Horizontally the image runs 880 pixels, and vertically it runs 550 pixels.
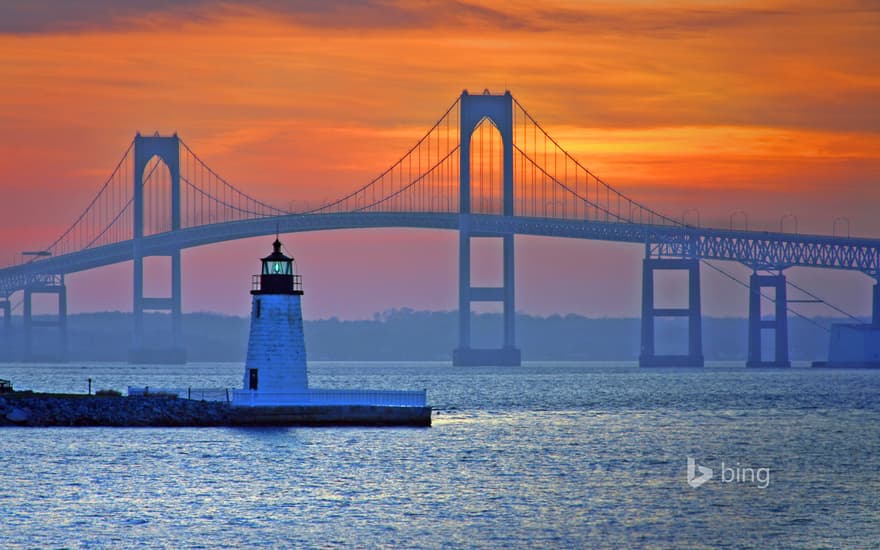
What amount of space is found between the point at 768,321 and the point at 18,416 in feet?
238

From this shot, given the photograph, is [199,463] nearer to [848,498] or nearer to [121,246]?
[848,498]

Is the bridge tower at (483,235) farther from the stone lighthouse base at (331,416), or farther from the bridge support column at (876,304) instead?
the stone lighthouse base at (331,416)

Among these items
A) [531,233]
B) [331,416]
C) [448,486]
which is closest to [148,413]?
[331,416]

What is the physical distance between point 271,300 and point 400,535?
12.2 metres

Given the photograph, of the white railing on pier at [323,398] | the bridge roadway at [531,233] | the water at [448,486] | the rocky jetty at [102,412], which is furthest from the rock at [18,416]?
the bridge roadway at [531,233]

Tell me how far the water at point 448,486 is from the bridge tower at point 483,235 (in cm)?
4861

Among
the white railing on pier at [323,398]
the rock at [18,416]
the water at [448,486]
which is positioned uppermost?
the white railing on pier at [323,398]

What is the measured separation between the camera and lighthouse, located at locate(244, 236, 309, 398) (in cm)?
3378

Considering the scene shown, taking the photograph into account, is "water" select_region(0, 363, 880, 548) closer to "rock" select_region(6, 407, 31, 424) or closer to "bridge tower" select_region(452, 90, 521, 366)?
"rock" select_region(6, 407, 31, 424)

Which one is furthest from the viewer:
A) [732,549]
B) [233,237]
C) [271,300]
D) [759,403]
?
[233,237]

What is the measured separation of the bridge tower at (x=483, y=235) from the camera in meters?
92.5

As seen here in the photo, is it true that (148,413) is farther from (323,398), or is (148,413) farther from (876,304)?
(876,304)

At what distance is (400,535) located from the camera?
2217cm

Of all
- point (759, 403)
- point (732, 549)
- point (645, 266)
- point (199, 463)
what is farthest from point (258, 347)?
point (645, 266)
